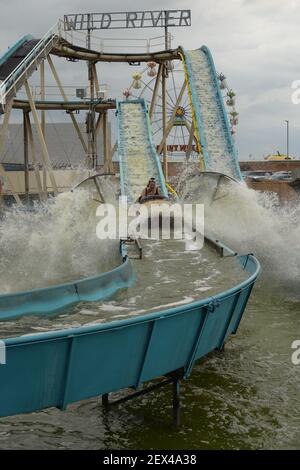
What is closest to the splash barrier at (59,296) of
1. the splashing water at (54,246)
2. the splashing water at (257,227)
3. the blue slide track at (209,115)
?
the splashing water at (54,246)

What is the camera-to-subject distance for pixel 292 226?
48.9 feet

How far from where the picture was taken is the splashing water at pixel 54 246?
44.6ft

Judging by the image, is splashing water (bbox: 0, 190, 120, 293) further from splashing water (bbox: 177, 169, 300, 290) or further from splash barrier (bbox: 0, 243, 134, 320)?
splash barrier (bbox: 0, 243, 134, 320)

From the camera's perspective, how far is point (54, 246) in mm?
15438

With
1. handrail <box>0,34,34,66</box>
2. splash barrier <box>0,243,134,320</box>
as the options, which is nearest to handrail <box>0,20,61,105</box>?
handrail <box>0,34,34,66</box>

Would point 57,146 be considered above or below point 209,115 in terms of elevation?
below

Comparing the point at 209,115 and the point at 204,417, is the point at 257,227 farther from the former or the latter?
the point at 209,115

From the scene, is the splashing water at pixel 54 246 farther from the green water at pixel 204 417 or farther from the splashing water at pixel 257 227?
the green water at pixel 204 417

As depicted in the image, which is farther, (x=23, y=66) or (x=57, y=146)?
(x=57, y=146)

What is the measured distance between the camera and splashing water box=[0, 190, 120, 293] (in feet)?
44.6

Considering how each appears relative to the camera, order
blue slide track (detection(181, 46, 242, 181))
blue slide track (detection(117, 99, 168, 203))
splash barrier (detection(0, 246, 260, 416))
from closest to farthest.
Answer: splash barrier (detection(0, 246, 260, 416)) < blue slide track (detection(117, 99, 168, 203)) < blue slide track (detection(181, 46, 242, 181))

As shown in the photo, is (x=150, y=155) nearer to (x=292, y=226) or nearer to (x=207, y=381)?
(x=292, y=226)

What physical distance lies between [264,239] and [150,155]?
894 centimetres

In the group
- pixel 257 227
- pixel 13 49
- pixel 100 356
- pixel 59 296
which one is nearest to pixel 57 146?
pixel 13 49
